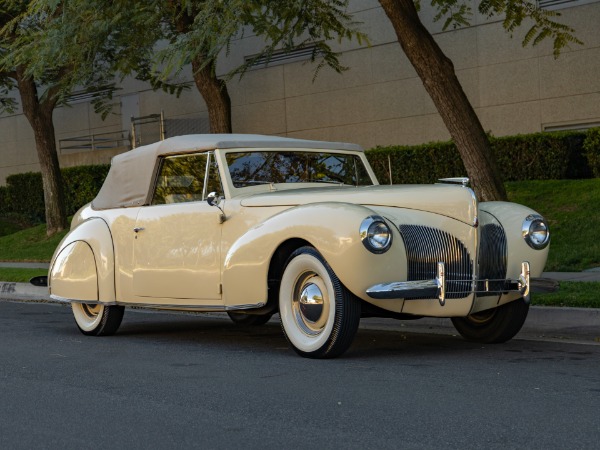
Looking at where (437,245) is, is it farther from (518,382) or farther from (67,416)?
(67,416)

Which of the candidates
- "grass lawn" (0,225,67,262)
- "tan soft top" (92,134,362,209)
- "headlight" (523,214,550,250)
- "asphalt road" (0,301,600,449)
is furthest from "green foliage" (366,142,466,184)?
"headlight" (523,214,550,250)

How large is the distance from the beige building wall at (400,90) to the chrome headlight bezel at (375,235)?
14.3 m

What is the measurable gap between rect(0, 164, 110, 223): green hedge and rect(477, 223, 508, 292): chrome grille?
2293 cm

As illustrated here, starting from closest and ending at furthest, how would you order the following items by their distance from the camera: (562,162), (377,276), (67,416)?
(67,416)
(377,276)
(562,162)

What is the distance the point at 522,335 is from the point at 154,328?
12.4ft

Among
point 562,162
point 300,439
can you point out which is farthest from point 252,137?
point 562,162

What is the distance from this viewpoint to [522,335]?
9.32m

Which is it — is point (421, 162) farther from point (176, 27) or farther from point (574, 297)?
point (574, 297)

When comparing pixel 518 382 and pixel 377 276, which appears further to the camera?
pixel 377 276

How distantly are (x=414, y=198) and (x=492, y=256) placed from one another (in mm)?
756

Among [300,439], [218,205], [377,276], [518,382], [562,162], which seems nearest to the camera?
[300,439]

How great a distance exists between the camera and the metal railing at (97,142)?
1246 inches

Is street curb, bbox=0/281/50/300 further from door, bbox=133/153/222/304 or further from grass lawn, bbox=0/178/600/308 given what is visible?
door, bbox=133/153/222/304

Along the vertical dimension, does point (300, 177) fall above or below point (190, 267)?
above
